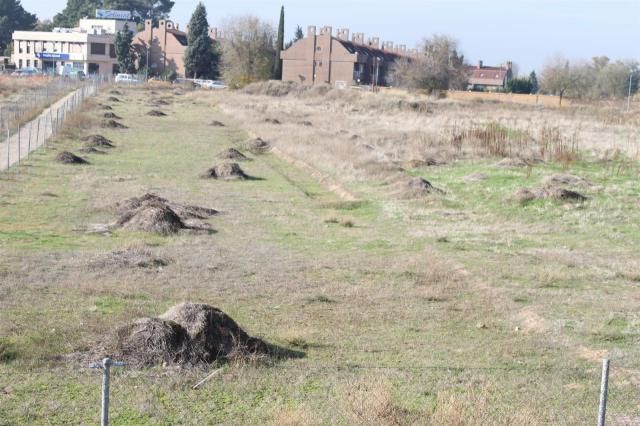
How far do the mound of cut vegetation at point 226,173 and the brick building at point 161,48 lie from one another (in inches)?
4019

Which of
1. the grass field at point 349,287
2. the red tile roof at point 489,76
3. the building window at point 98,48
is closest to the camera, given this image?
the grass field at point 349,287

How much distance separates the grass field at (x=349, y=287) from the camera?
10305mm

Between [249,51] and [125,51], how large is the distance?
2263 cm

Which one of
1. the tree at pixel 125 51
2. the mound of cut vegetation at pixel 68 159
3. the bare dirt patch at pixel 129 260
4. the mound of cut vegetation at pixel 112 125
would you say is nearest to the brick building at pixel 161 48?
the tree at pixel 125 51

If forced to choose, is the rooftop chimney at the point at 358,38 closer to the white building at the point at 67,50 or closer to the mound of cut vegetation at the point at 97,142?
the white building at the point at 67,50

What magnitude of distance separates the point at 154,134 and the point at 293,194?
77.0ft

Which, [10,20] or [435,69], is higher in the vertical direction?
[10,20]

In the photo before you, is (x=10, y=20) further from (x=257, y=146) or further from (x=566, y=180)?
(x=566, y=180)

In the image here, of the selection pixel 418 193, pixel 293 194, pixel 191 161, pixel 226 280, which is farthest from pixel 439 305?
pixel 191 161

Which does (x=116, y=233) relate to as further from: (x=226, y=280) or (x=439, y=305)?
(x=439, y=305)

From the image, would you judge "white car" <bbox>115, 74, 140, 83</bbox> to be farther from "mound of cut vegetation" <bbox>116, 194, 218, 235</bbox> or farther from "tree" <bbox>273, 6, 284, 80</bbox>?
"mound of cut vegetation" <bbox>116, 194, 218, 235</bbox>

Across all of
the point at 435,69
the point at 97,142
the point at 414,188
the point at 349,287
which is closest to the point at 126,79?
the point at 435,69

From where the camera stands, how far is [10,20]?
514 feet

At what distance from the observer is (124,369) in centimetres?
1117
